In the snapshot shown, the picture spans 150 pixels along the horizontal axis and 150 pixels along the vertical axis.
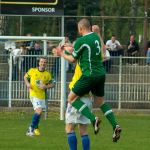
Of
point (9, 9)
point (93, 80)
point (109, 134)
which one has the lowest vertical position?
point (109, 134)

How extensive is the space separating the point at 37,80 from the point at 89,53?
23.2ft

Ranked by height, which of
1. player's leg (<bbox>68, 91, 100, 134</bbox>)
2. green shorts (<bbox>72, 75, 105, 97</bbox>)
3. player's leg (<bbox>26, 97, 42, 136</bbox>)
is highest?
green shorts (<bbox>72, 75, 105, 97</bbox>)

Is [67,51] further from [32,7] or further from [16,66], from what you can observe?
[16,66]

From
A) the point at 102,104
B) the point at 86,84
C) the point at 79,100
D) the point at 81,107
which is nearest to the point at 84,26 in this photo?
the point at 86,84

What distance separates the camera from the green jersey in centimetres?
1407

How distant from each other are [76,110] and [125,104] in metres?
14.2

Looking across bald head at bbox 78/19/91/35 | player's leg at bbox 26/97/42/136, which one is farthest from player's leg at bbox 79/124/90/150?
player's leg at bbox 26/97/42/136

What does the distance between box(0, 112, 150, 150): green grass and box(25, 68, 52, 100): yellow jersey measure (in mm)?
932

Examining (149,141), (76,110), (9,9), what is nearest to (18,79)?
(9,9)

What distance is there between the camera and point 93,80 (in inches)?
558

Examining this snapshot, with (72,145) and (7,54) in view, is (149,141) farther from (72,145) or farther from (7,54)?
(7,54)

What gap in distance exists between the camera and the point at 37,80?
21.1m

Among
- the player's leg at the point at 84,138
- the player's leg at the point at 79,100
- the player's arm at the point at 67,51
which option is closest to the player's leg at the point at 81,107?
the player's leg at the point at 79,100

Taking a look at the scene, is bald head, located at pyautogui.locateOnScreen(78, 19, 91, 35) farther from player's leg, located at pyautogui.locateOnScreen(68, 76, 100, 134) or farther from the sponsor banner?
the sponsor banner
